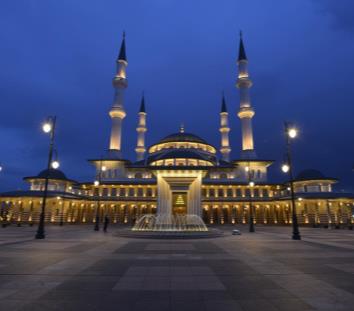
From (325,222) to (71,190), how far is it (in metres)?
59.7

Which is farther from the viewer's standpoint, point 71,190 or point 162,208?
point 71,190

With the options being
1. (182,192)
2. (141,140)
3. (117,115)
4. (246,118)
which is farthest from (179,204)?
(141,140)

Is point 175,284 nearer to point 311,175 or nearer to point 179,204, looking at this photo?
point 179,204

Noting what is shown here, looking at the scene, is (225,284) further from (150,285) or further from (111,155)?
(111,155)

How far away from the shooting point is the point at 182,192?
142 ft

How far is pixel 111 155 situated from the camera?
62.2 metres

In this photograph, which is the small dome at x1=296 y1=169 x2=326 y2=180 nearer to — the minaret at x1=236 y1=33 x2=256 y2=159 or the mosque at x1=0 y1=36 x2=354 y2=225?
the mosque at x1=0 y1=36 x2=354 y2=225

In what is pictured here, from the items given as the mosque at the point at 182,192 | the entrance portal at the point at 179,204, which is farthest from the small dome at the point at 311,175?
the entrance portal at the point at 179,204

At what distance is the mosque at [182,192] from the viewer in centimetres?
4540

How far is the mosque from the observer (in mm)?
45397

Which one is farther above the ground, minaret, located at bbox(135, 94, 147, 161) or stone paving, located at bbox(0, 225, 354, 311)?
minaret, located at bbox(135, 94, 147, 161)

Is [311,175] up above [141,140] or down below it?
below

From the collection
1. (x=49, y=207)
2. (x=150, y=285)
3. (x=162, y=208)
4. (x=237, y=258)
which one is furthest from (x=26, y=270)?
(x=49, y=207)

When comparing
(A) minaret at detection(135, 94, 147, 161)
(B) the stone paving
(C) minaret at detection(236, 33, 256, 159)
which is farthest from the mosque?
(B) the stone paving
